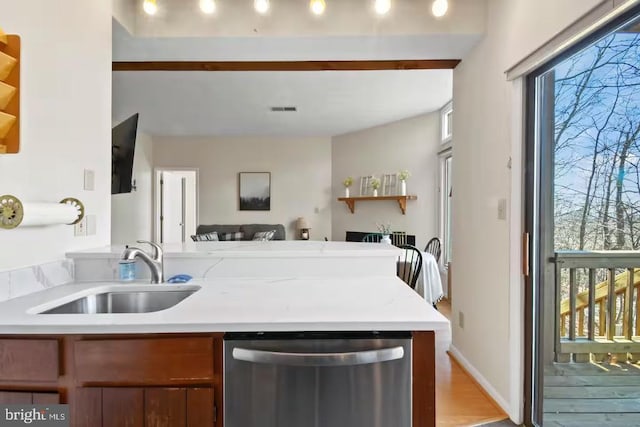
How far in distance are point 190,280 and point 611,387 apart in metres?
2.49

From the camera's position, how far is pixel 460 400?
2408 mm

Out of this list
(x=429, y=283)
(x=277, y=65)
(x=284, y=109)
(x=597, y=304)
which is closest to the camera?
(x=597, y=304)

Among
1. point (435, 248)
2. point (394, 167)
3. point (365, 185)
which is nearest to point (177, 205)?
point (365, 185)

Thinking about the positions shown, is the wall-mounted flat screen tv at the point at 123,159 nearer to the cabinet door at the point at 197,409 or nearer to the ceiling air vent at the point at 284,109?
the cabinet door at the point at 197,409

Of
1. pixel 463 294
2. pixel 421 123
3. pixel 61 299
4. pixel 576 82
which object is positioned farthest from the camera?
pixel 421 123

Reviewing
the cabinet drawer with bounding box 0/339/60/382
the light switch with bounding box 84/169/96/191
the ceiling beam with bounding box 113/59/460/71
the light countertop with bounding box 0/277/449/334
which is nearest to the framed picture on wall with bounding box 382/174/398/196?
the ceiling beam with bounding box 113/59/460/71

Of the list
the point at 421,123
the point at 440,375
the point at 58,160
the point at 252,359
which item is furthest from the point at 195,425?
the point at 421,123

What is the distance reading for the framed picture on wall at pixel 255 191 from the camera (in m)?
7.19

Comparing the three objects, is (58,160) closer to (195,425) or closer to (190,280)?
(190,280)

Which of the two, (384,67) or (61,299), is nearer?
(61,299)

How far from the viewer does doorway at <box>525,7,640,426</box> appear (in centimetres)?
180

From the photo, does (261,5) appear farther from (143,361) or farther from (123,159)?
(143,361)

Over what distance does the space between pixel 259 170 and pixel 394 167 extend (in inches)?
102

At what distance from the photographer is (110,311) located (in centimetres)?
171
